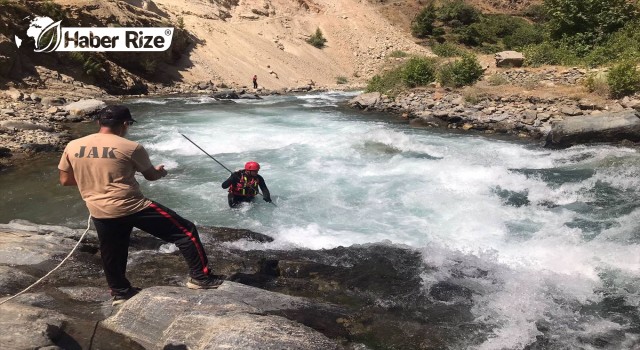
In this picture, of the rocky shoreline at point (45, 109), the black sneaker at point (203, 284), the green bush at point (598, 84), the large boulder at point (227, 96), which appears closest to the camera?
the black sneaker at point (203, 284)

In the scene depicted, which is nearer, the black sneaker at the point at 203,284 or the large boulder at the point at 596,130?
the black sneaker at the point at 203,284

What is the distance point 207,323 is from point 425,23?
48243 millimetres

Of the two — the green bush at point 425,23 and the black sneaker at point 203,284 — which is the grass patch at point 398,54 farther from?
the black sneaker at point 203,284

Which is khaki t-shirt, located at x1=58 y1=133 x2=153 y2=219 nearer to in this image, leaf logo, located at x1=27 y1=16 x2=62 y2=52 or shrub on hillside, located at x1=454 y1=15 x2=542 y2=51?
leaf logo, located at x1=27 y1=16 x2=62 y2=52

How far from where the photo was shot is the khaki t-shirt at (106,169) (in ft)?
11.8

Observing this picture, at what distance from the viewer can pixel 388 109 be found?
19406 millimetres

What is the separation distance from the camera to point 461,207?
26.8 feet

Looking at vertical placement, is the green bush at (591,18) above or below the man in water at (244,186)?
above

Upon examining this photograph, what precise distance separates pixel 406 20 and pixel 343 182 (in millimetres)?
43786

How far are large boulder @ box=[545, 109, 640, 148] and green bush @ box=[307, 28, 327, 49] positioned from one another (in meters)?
32.9

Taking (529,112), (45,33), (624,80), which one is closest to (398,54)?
(45,33)

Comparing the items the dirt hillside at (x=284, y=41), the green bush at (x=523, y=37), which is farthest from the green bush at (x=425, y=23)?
the green bush at (x=523, y=37)

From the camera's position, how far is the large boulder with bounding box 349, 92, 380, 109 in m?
20.3

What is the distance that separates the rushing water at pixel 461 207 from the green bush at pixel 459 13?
122 ft
